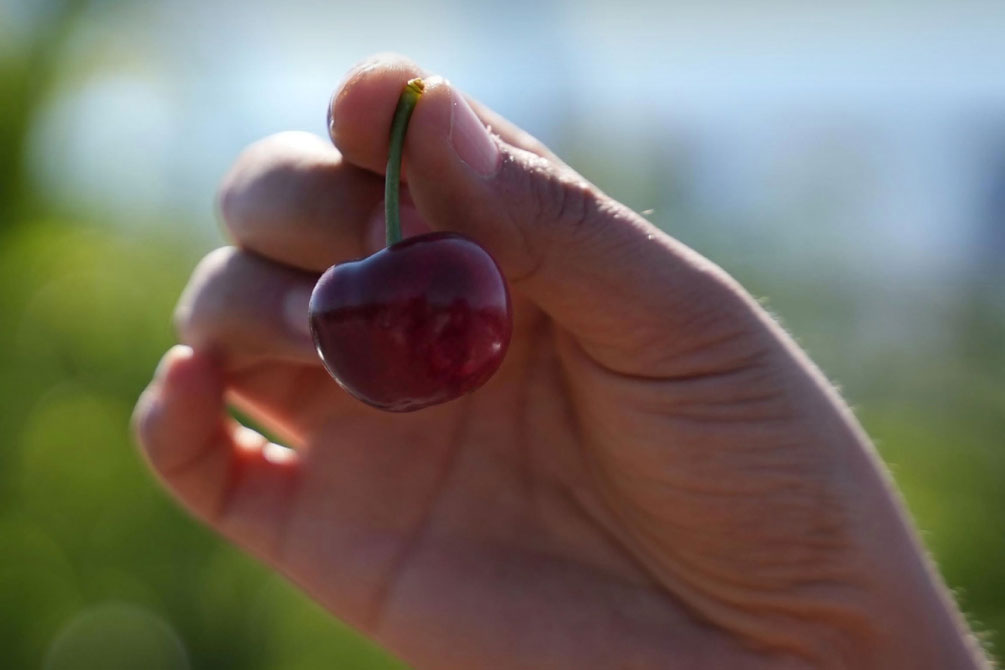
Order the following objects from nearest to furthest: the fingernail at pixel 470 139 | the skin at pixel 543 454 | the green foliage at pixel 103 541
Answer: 1. the fingernail at pixel 470 139
2. the skin at pixel 543 454
3. the green foliage at pixel 103 541

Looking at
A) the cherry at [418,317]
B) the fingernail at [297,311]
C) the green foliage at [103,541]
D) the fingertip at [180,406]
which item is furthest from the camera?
the green foliage at [103,541]

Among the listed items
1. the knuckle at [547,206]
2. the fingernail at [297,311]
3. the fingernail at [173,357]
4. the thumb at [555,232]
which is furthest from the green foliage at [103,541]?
the knuckle at [547,206]

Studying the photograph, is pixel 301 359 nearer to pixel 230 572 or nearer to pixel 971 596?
pixel 230 572

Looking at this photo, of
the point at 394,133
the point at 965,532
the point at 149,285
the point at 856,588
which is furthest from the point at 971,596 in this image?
the point at 149,285

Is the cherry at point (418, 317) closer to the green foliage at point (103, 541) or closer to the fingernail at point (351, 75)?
the fingernail at point (351, 75)

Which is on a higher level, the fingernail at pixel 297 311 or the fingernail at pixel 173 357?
the fingernail at pixel 297 311

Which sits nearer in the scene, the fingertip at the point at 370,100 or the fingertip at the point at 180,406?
the fingertip at the point at 370,100
